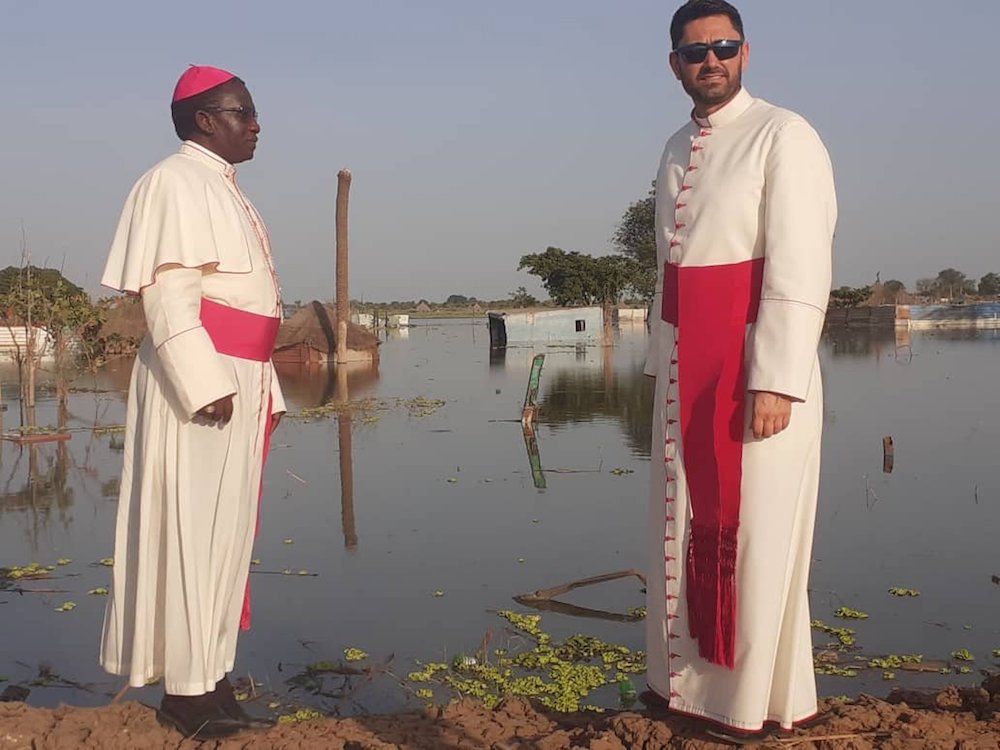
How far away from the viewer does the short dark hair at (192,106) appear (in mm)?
3391

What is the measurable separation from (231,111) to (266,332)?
0.72 meters

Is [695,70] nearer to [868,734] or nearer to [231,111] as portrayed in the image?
[231,111]

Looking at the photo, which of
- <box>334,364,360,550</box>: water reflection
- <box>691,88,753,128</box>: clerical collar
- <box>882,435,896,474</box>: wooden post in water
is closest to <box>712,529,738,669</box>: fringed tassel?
<box>691,88,753,128</box>: clerical collar

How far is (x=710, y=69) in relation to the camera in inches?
118

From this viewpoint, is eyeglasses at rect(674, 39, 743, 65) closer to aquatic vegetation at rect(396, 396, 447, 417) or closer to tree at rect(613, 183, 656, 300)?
aquatic vegetation at rect(396, 396, 447, 417)

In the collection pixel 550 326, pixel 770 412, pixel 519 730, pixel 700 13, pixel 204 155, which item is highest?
pixel 700 13

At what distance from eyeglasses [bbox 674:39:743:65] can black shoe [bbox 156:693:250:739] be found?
2.40 metres

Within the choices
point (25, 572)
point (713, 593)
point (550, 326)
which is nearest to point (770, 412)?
point (713, 593)

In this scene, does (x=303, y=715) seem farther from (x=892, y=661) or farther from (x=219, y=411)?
(x=892, y=661)

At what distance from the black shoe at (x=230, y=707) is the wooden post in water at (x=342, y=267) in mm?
21122

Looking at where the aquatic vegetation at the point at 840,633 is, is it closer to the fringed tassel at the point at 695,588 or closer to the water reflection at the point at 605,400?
the fringed tassel at the point at 695,588

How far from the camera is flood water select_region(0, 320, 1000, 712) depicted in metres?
5.11

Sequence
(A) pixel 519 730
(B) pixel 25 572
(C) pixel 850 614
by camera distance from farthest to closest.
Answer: (B) pixel 25 572 < (C) pixel 850 614 < (A) pixel 519 730

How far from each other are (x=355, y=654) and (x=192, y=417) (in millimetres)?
2024
